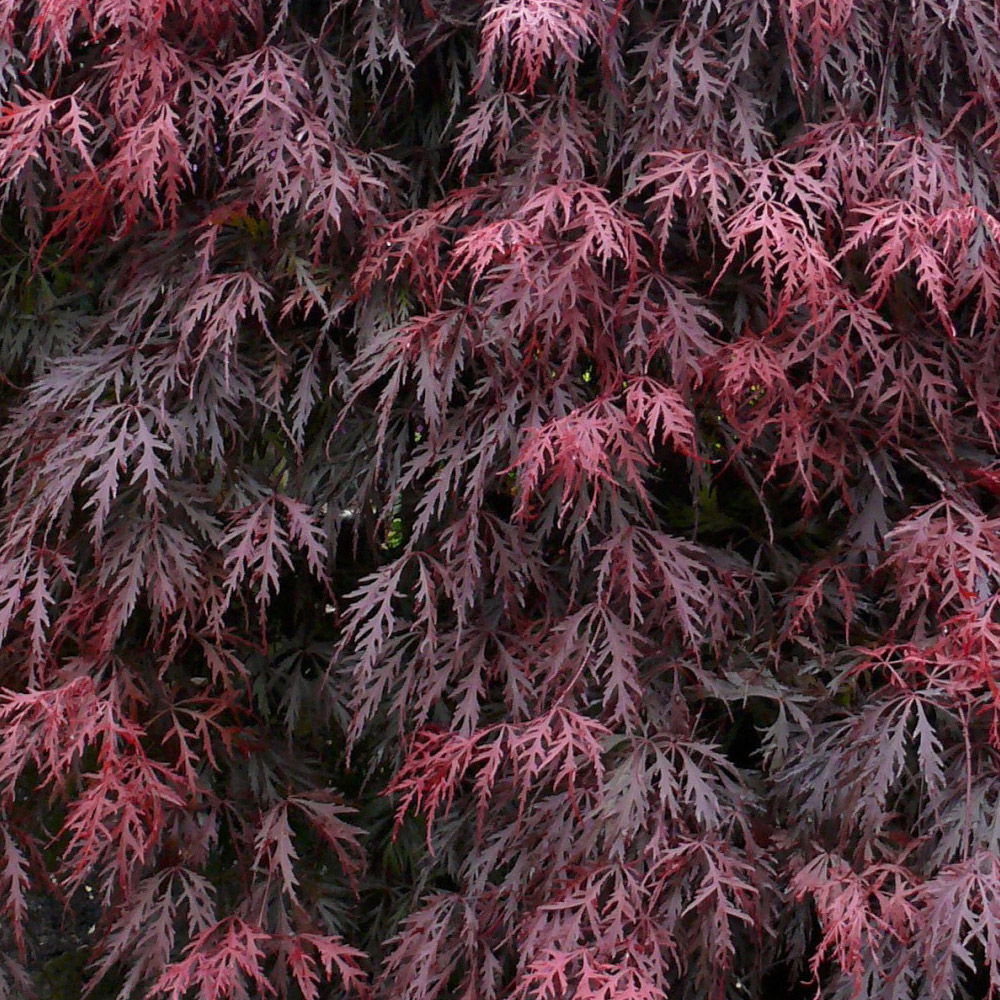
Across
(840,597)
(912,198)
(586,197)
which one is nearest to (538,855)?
(840,597)

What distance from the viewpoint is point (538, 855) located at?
1.66 metres

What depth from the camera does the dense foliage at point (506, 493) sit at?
162 centimetres

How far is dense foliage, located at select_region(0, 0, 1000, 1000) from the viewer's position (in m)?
1.62

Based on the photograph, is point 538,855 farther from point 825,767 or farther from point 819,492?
point 819,492

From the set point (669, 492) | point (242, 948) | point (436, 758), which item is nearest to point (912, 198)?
point (669, 492)

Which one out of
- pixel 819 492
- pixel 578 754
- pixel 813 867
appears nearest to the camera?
pixel 813 867

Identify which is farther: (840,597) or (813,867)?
(840,597)

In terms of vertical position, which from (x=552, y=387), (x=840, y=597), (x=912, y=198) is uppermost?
(x=912, y=198)

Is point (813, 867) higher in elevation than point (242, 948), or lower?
higher

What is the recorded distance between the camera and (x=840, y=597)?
1772mm

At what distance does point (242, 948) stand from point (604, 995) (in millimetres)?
512

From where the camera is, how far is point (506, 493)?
1.84 m

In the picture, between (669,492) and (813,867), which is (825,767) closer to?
(813,867)

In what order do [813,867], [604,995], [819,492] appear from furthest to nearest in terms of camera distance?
1. [819,492]
2. [813,867]
3. [604,995]
